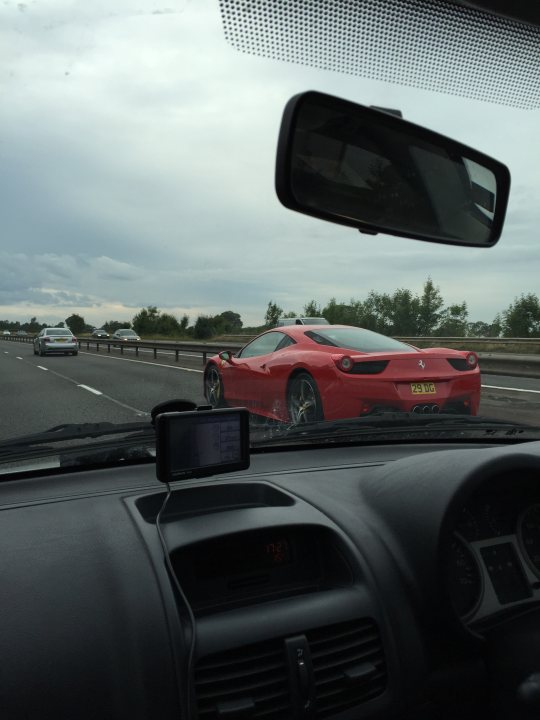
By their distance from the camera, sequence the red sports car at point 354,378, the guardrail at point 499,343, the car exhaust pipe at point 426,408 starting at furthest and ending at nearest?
the guardrail at point 499,343, the red sports car at point 354,378, the car exhaust pipe at point 426,408

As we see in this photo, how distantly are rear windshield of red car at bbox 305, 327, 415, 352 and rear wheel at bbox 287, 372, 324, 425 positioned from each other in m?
0.47

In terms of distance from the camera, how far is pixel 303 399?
6.44 m

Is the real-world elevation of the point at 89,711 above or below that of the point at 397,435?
below

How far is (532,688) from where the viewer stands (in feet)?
Result: 7.03

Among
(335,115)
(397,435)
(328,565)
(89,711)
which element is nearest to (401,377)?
(397,435)

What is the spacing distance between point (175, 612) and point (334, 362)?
4420 mm

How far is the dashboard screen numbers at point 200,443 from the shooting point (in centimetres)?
223

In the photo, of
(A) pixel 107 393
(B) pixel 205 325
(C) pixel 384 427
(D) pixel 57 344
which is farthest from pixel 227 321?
(D) pixel 57 344

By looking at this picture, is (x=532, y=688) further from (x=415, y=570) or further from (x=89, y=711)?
(x=89, y=711)

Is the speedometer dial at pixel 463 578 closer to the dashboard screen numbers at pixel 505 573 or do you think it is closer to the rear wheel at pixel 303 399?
the dashboard screen numbers at pixel 505 573

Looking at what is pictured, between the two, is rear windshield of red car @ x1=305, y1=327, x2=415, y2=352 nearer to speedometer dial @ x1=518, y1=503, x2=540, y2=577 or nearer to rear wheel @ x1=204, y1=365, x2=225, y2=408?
rear wheel @ x1=204, y1=365, x2=225, y2=408

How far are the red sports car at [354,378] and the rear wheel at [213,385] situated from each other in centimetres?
104

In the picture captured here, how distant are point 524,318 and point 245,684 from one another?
29.8ft

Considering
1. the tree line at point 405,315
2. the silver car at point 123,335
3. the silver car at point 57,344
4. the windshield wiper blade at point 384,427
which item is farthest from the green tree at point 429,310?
the silver car at point 57,344
